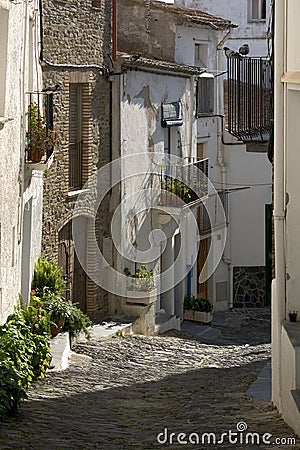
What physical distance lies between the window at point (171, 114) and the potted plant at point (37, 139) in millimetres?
8047

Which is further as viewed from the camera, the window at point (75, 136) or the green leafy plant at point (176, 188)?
the green leafy plant at point (176, 188)

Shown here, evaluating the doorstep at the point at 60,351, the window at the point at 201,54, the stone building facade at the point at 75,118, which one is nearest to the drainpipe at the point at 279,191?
the doorstep at the point at 60,351

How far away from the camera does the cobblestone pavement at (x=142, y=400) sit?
825cm

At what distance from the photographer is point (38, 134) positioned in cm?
1452

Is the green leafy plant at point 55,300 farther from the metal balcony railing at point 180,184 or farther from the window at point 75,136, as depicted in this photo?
the metal balcony railing at point 180,184

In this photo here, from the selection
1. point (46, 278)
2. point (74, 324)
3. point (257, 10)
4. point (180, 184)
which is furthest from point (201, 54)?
point (74, 324)

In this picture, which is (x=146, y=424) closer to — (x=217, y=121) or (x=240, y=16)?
(x=217, y=121)

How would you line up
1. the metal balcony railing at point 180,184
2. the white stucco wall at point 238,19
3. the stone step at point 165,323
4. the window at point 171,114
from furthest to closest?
the white stucco wall at point 238,19 → the window at point 171,114 → the metal balcony railing at point 180,184 → the stone step at point 165,323

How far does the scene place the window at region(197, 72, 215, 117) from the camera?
88.0ft

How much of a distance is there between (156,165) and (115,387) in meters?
9.98

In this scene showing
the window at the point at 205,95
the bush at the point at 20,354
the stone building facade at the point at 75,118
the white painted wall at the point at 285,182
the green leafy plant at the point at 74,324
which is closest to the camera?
the white painted wall at the point at 285,182

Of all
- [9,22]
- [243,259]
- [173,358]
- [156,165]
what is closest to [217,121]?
[243,259]

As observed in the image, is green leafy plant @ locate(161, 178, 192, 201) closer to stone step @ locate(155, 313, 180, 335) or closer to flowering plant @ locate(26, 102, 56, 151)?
stone step @ locate(155, 313, 180, 335)

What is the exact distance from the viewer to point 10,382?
9633mm
